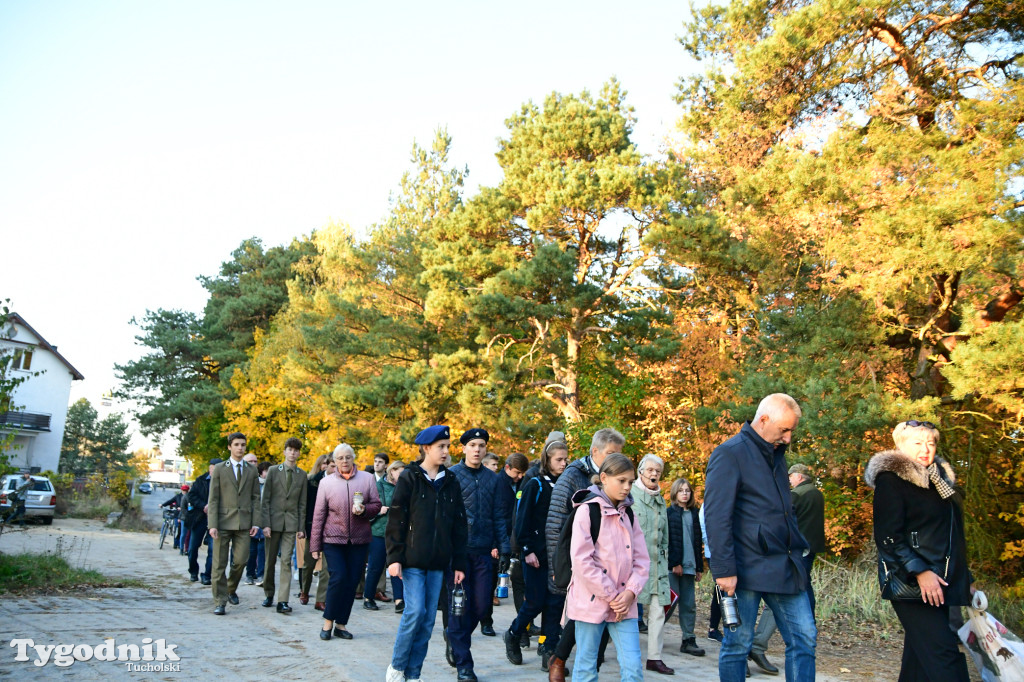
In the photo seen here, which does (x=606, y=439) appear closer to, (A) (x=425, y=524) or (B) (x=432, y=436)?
(B) (x=432, y=436)

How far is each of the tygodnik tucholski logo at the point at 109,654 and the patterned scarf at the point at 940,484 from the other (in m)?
5.54

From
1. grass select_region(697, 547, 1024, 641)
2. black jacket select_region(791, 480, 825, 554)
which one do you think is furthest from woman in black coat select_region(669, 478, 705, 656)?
grass select_region(697, 547, 1024, 641)

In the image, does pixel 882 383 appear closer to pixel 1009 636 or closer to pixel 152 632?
pixel 1009 636

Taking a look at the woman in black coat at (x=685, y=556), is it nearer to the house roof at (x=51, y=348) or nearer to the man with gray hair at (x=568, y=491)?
the man with gray hair at (x=568, y=491)

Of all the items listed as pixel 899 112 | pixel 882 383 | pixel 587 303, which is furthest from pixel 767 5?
pixel 587 303

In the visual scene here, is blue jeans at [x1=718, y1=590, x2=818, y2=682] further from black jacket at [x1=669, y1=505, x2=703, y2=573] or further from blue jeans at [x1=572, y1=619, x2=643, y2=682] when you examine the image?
black jacket at [x1=669, y1=505, x2=703, y2=573]

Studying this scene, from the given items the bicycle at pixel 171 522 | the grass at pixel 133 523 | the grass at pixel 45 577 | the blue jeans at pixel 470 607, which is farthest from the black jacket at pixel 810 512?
the grass at pixel 133 523

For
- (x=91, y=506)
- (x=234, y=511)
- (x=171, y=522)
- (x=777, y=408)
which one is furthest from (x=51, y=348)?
(x=777, y=408)

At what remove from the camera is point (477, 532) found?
24.0 feet

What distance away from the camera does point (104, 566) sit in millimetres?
14242

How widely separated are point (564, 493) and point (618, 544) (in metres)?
1.74

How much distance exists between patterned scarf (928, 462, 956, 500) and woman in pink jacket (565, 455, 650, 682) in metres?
1.85

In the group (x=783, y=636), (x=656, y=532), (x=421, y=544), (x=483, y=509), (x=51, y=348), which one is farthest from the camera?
(x=51, y=348)

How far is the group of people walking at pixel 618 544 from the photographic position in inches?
185
